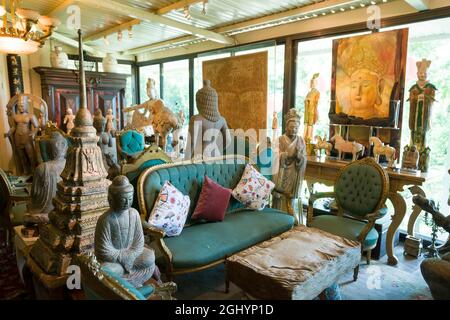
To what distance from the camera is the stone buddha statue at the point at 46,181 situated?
7.65 ft

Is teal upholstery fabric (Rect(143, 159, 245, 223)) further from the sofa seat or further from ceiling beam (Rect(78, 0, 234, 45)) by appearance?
ceiling beam (Rect(78, 0, 234, 45))

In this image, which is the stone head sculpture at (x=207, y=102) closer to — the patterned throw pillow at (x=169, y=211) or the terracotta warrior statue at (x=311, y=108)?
the patterned throw pillow at (x=169, y=211)

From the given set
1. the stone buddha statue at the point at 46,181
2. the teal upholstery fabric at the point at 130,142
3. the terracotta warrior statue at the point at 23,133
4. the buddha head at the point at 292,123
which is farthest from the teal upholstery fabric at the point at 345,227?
the terracotta warrior statue at the point at 23,133

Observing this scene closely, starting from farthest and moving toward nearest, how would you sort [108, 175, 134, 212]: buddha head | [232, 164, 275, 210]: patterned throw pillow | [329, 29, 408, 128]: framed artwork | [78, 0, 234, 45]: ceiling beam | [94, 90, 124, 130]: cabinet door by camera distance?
[94, 90, 124, 130]: cabinet door
[78, 0, 234, 45]: ceiling beam
[329, 29, 408, 128]: framed artwork
[232, 164, 275, 210]: patterned throw pillow
[108, 175, 134, 212]: buddha head

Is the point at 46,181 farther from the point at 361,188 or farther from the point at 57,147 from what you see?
the point at 361,188

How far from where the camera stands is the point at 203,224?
117 inches

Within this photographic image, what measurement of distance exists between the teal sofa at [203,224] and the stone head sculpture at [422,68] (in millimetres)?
1960

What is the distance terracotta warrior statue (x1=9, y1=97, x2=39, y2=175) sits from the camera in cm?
536

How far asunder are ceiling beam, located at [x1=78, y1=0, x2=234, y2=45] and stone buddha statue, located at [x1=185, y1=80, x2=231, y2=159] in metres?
2.08

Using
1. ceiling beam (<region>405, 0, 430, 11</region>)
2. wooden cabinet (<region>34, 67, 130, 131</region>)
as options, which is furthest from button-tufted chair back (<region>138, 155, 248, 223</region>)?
wooden cabinet (<region>34, 67, 130, 131</region>)

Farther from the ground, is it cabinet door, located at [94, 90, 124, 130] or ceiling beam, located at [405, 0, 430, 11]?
ceiling beam, located at [405, 0, 430, 11]

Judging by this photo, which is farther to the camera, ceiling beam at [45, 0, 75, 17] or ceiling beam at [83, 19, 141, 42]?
ceiling beam at [83, 19, 141, 42]

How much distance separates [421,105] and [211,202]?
7.79ft

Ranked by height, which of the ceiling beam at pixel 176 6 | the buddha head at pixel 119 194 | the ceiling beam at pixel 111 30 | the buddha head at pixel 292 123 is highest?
the ceiling beam at pixel 111 30
